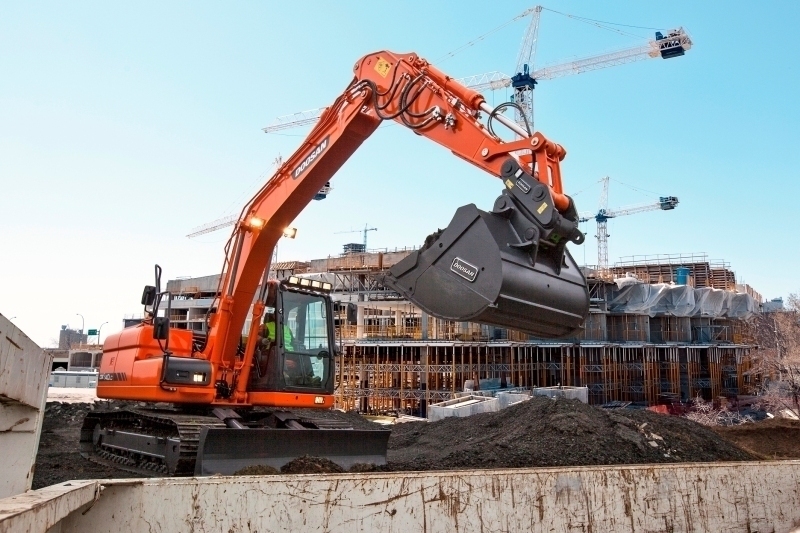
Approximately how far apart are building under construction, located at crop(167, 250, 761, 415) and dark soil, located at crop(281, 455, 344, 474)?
1461 centimetres

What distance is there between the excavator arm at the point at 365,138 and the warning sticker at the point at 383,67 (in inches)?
0.5

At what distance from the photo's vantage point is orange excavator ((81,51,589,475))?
6047 mm

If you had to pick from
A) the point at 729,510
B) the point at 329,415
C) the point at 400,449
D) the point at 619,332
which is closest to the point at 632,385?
the point at 619,332

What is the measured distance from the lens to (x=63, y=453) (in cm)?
1142

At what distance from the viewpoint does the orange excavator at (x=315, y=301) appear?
605cm

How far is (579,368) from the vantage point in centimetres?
3834

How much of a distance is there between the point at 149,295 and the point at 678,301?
1694 inches

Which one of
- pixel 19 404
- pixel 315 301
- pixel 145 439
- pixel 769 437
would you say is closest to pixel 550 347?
pixel 769 437

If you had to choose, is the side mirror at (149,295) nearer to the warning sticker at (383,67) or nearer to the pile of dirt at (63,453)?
the pile of dirt at (63,453)

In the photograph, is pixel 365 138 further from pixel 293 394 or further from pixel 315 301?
pixel 293 394

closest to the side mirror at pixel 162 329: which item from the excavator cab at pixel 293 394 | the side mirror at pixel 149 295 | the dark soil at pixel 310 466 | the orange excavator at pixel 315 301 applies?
the orange excavator at pixel 315 301

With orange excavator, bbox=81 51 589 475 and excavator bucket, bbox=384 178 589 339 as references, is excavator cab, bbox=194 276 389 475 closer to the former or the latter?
orange excavator, bbox=81 51 589 475

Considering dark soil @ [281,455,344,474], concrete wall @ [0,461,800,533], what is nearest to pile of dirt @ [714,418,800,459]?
concrete wall @ [0,461,800,533]

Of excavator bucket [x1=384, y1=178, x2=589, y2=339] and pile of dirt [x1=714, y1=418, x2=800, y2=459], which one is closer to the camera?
excavator bucket [x1=384, y1=178, x2=589, y2=339]
